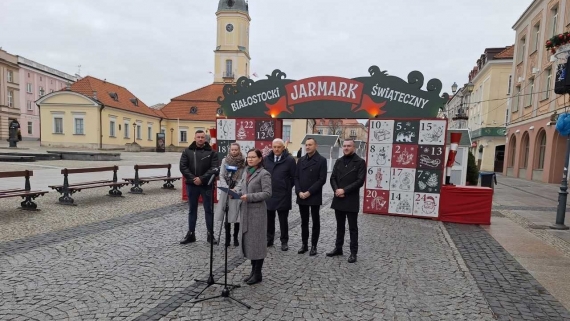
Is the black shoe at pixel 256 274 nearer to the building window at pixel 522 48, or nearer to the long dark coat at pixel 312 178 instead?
the long dark coat at pixel 312 178

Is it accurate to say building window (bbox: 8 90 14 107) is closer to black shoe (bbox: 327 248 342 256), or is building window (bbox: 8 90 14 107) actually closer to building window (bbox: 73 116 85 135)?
building window (bbox: 73 116 85 135)

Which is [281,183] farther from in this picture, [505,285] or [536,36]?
[536,36]

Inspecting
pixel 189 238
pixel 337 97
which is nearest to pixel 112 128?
pixel 337 97

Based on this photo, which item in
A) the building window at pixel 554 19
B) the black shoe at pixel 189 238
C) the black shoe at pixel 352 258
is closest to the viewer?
the black shoe at pixel 352 258

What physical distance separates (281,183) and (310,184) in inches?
18.2

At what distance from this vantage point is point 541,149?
68.1ft

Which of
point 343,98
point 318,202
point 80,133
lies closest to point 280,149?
point 318,202

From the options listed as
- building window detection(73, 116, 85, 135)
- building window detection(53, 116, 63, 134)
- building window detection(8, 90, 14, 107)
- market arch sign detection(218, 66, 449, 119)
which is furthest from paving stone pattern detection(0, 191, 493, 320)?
building window detection(8, 90, 14, 107)

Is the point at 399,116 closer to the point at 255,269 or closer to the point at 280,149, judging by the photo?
the point at 280,149

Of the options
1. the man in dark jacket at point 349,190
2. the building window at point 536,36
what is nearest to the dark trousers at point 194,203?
the man in dark jacket at point 349,190

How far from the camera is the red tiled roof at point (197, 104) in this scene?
169 ft

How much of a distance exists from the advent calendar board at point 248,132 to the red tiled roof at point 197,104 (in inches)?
1647

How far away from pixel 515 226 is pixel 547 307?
15.5ft

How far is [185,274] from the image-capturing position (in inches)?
177
